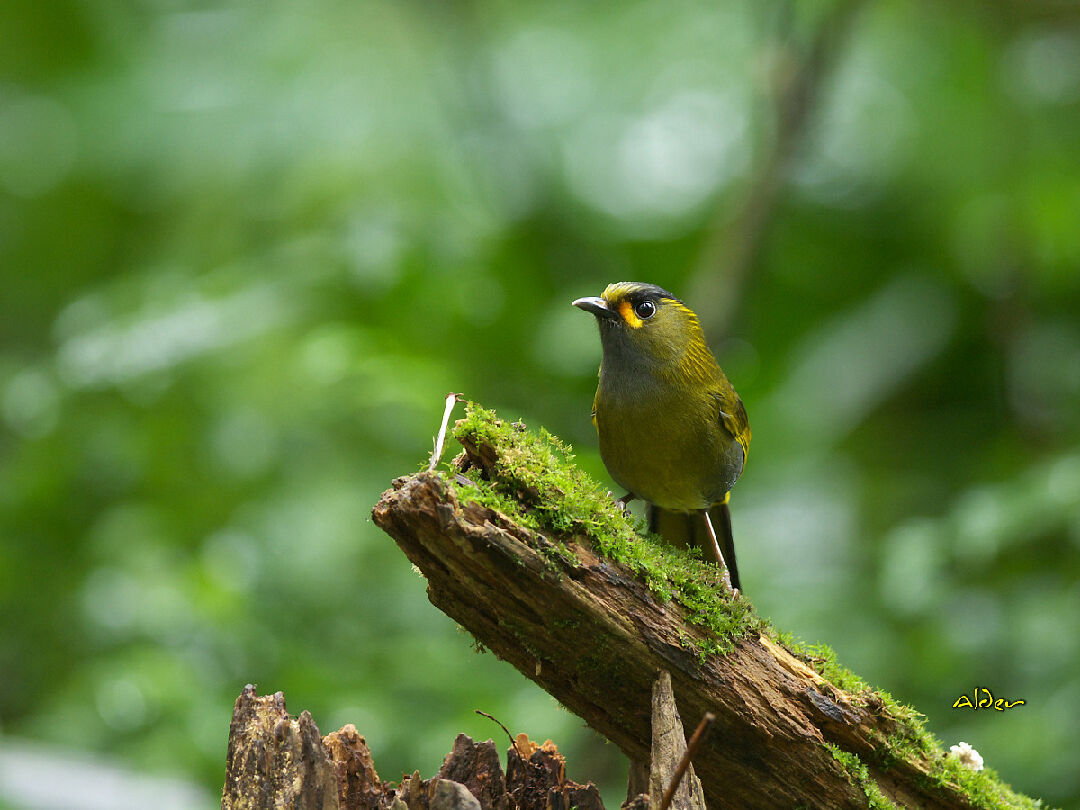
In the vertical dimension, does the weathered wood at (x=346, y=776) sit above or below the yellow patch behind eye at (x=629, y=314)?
below

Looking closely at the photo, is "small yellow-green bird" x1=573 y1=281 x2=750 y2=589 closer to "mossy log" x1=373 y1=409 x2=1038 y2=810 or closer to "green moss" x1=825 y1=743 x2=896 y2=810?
"mossy log" x1=373 y1=409 x2=1038 y2=810

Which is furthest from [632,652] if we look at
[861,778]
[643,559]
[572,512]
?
[861,778]

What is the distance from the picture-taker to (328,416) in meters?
5.29

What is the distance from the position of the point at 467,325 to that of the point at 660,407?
7.91 feet

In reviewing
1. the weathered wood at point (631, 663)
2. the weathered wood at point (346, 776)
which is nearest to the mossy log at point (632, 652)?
the weathered wood at point (631, 663)

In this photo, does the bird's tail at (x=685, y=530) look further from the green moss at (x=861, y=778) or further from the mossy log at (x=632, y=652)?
the green moss at (x=861, y=778)

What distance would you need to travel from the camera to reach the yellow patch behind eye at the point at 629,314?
10.7 ft

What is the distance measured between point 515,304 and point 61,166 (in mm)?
5153

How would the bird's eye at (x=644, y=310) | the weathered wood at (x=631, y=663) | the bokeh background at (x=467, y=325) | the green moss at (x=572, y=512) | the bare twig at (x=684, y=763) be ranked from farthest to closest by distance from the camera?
1. the bokeh background at (x=467, y=325)
2. the bird's eye at (x=644, y=310)
3. the green moss at (x=572, y=512)
4. the weathered wood at (x=631, y=663)
5. the bare twig at (x=684, y=763)

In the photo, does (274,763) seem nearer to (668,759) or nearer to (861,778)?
(668,759)

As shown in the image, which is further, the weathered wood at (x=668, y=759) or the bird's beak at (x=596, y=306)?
the bird's beak at (x=596, y=306)

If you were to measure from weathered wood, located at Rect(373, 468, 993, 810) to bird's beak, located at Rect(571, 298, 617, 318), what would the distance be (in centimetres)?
106

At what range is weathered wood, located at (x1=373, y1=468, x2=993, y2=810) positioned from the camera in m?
2.20

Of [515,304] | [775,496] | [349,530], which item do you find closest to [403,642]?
[349,530]
